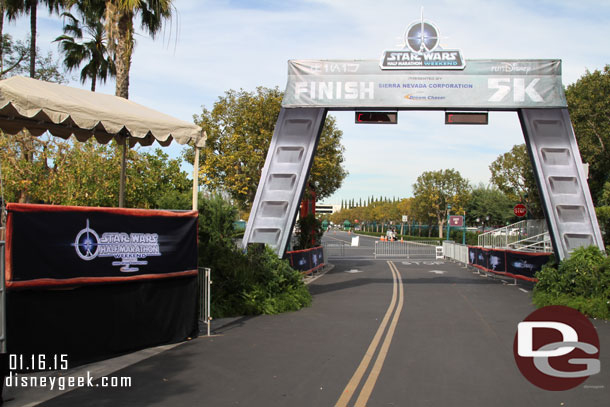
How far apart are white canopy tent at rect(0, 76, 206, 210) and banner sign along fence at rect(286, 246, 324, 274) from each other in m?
9.97

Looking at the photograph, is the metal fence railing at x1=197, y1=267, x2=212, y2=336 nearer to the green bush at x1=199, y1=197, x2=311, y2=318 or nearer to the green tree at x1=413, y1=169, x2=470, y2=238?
the green bush at x1=199, y1=197, x2=311, y2=318

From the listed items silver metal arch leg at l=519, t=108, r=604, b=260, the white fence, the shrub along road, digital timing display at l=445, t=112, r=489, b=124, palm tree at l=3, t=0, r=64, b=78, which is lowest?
the shrub along road

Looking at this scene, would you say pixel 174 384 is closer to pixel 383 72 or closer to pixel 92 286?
pixel 92 286

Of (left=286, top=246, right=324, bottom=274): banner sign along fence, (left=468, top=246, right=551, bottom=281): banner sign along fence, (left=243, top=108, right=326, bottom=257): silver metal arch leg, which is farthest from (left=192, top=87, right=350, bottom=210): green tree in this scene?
(left=243, top=108, right=326, bottom=257): silver metal arch leg

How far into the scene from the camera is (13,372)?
23.2 ft

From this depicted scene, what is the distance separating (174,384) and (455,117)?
41.8 ft

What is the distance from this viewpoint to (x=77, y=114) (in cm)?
873

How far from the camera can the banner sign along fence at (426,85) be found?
16609 mm

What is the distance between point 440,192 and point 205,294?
71108 millimetres

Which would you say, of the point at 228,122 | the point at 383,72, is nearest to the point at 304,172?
the point at 383,72

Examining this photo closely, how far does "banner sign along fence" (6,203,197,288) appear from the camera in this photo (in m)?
7.29

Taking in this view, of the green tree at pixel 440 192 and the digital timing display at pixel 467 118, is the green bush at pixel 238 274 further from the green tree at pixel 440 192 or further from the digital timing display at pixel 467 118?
the green tree at pixel 440 192

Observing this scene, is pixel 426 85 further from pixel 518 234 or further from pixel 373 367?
pixel 518 234

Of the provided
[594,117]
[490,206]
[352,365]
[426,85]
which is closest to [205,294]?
[352,365]
